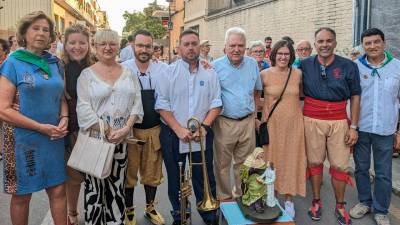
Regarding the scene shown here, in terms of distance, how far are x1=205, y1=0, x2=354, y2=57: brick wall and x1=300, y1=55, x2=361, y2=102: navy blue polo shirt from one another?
5.37m

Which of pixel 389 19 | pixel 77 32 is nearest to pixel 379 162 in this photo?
pixel 77 32

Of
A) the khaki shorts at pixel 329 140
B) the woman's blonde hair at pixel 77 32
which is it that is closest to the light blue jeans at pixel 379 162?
the khaki shorts at pixel 329 140

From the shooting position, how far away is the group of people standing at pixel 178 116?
9.96 feet

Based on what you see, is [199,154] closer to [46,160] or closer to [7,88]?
[46,160]

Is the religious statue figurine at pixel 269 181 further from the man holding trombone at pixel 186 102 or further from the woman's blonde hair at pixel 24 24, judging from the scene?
the woman's blonde hair at pixel 24 24

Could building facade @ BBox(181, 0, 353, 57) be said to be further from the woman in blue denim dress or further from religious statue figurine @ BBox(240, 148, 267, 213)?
the woman in blue denim dress

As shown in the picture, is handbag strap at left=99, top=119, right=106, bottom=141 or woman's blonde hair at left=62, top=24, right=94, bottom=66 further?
woman's blonde hair at left=62, top=24, right=94, bottom=66

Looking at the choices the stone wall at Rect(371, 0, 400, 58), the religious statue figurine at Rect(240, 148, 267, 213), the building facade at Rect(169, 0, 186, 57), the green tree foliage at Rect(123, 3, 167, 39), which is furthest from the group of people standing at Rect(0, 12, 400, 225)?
the building facade at Rect(169, 0, 186, 57)

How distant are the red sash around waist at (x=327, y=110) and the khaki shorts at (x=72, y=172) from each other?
2.44 meters

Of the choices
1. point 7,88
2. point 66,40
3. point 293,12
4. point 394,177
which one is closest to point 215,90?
point 66,40

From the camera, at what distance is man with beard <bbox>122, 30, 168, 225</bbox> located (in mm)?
3754

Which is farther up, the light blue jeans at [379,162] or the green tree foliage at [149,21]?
the green tree foliage at [149,21]

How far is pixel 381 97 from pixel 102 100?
284cm

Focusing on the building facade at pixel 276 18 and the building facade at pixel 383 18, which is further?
the building facade at pixel 276 18
